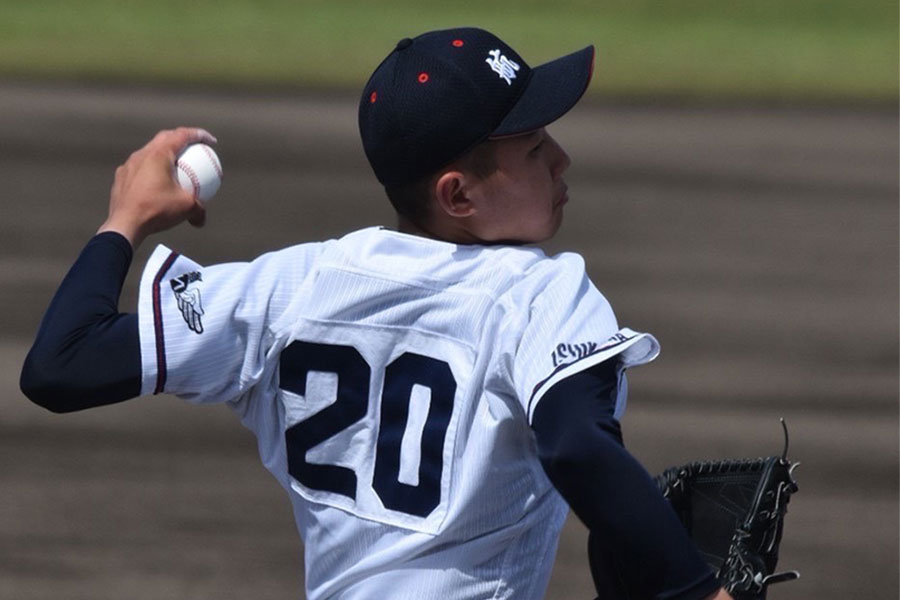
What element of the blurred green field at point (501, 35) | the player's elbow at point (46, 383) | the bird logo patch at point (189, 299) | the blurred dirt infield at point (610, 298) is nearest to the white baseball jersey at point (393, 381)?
the bird logo patch at point (189, 299)

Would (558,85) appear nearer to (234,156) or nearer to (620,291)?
(620,291)

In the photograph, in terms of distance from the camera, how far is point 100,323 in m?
2.18

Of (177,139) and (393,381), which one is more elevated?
(177,139)

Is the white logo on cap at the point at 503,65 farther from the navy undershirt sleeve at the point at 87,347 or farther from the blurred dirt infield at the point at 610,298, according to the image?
the blurred dirt infield at the point at 610,298

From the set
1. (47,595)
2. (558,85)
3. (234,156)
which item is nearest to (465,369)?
(558,85)

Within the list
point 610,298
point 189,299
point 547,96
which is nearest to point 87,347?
point 189,299

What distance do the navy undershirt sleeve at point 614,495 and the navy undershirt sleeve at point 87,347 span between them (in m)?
0.59

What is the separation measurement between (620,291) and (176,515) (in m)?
2.88

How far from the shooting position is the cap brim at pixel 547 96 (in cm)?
224

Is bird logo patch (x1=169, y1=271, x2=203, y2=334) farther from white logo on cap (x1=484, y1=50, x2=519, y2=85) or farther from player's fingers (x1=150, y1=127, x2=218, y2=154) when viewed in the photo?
white logo on cap (x1=484, y1=50, x2=519, y2=85)

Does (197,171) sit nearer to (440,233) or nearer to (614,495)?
(440,233)

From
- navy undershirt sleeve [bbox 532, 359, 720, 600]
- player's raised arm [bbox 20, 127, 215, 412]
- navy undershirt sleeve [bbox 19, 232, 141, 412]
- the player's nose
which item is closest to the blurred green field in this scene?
the player's nose

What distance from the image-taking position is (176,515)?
493 cm

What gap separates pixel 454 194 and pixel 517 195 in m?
0.09
